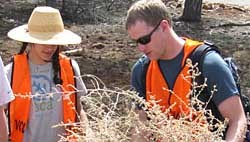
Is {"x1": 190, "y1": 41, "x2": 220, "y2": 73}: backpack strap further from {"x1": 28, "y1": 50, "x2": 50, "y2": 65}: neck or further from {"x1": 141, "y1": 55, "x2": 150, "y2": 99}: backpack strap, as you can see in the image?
{"x1": 28, "y1": 50, "x2": 50, "y2": 65}: neck

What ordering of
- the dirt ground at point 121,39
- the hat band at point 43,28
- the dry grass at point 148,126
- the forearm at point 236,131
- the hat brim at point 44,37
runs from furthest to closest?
the dirt ground at point 121,39 < the hat band at point 43,28 < the hat brim at point 44,37 < the forearm at point 236,131 < the dry grass at point 148,126

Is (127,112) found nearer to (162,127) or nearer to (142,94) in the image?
(162,127)

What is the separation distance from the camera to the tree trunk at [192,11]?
1007 cm

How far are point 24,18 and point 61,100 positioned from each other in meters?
6.64

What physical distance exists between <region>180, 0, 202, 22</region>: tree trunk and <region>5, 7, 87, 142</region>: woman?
22.1 ft

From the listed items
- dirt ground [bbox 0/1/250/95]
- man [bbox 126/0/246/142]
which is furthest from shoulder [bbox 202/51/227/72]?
dirt ground [bbox 0/1/250/95]

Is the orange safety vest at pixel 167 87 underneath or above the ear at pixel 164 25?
underneath

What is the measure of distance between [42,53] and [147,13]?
0.81m

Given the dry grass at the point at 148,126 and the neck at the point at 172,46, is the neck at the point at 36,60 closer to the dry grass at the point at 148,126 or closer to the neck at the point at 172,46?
the neck at the point at 172,46

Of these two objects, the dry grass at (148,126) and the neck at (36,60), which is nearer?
the dry grass at (148,126)

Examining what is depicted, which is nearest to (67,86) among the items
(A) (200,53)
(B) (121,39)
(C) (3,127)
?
(C) (3,127)

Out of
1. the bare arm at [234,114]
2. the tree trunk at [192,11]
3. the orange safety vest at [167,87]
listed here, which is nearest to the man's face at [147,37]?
the orange safety vest at [167,87]

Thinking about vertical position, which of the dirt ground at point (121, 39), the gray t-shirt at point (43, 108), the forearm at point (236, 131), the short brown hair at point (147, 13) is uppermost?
the short brown hair at point (147, 13)

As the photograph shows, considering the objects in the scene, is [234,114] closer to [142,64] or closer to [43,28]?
[142,64]
